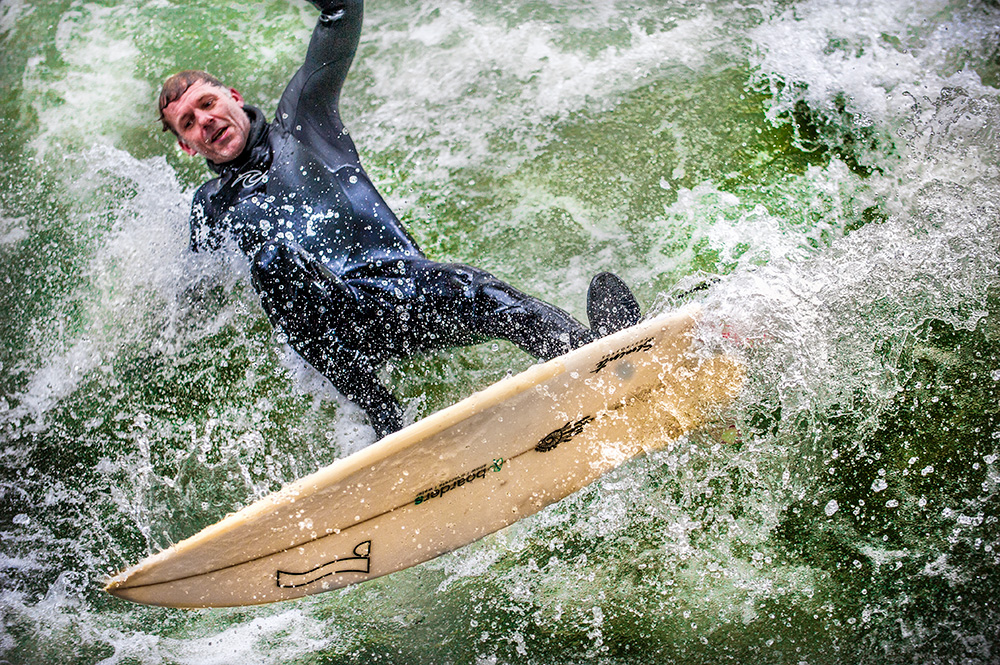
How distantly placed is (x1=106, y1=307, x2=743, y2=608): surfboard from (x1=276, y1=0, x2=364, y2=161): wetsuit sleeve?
757mm

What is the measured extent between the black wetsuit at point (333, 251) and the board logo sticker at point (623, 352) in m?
0.17

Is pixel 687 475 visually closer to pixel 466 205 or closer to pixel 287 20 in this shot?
pixel 466 205

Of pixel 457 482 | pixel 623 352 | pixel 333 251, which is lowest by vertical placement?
pixel 457 482

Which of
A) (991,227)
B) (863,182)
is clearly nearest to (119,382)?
(863,182)

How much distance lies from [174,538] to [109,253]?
2.88ft

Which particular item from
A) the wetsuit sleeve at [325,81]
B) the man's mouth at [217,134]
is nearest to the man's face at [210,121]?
the man's mouth at [217,134]

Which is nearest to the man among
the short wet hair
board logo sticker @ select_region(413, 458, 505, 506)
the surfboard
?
the short wet hair

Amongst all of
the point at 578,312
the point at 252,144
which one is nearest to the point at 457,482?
the point at 578,312

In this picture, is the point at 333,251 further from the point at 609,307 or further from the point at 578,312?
the point at 578,312

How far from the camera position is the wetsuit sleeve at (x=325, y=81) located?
175 centimetres

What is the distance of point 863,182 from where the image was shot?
94.3 inches

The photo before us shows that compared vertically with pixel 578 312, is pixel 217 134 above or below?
above

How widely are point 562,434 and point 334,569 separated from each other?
55cm

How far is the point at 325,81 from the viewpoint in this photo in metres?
1.85
